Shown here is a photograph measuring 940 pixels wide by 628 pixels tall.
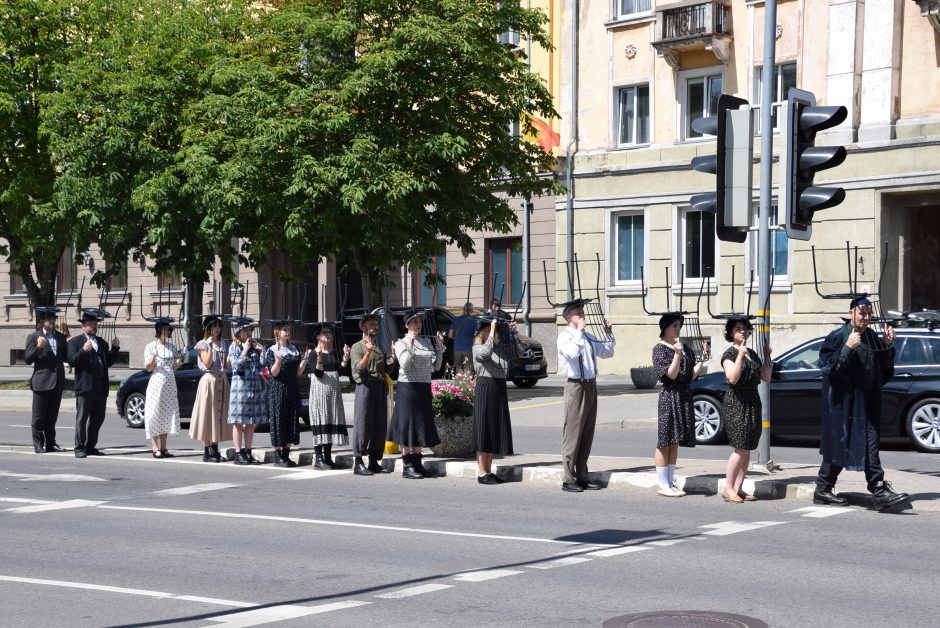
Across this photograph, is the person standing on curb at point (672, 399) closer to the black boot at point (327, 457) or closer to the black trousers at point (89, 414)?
the black boot at point (327, 457)

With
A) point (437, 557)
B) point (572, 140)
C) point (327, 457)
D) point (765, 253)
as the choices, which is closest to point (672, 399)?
point (765, 253)

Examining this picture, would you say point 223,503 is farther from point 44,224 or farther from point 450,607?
point 44,224

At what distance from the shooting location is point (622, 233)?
109 feet

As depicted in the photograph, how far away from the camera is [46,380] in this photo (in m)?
17.1

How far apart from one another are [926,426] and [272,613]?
1150 centimetres

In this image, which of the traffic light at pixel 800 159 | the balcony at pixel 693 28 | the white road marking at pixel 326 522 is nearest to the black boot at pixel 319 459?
the white road marking at pixel 326 522

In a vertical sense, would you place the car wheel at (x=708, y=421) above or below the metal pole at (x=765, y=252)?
below

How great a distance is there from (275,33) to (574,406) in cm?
1778

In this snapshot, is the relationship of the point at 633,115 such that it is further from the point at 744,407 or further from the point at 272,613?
the point at 272,613

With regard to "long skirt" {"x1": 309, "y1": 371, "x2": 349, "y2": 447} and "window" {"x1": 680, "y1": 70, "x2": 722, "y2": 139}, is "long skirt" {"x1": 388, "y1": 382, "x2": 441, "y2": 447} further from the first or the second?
"window" {"x1": 680, "y1": 70, "x2": 722, "y2": 139}

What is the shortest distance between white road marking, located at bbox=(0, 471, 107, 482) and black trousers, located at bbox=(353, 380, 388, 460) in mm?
2799

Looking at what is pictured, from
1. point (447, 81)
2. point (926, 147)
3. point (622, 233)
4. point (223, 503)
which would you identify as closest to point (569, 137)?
point (622, 233)

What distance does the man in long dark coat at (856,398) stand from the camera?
11039 millimetres

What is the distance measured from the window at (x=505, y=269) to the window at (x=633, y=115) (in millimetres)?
4803
